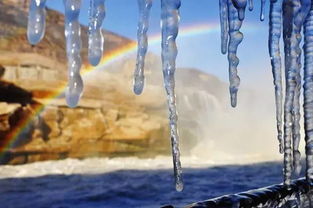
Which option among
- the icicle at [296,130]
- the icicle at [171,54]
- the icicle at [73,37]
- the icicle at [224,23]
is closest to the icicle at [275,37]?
the icicle at [296,130]

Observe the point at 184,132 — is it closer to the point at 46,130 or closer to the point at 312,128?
the point at 46,130

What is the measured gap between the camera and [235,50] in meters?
3.44

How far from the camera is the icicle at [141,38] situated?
3.03 metres

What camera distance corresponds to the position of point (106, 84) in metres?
39.6

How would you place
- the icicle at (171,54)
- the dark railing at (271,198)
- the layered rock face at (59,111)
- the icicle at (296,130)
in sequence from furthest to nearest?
the layered rock face at (59,111) < the icicle at (296,130) < the icicle at (171,54) < the dark railing at (271,198)

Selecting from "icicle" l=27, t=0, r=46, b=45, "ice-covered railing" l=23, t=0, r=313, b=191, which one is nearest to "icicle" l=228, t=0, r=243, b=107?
"ice-covered railing" l=23, t=0, r=313, b=191

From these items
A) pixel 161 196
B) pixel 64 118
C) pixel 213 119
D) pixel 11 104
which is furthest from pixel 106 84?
pixel 161 196

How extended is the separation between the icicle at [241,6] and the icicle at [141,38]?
2.87 feet

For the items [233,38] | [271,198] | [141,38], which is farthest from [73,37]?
[271,198]

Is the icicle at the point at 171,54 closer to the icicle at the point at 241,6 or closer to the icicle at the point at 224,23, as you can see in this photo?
the icicle at the point at 241,6

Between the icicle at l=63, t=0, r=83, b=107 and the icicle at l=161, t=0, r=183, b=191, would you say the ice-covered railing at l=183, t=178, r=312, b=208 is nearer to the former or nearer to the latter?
the icicle at l=161, t=0, r=183, b=191

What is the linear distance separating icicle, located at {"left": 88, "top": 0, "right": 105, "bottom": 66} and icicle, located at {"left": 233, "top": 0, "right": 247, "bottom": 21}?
1.34 metres

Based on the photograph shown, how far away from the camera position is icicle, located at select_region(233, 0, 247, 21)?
330 cm

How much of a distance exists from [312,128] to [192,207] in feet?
6.54
